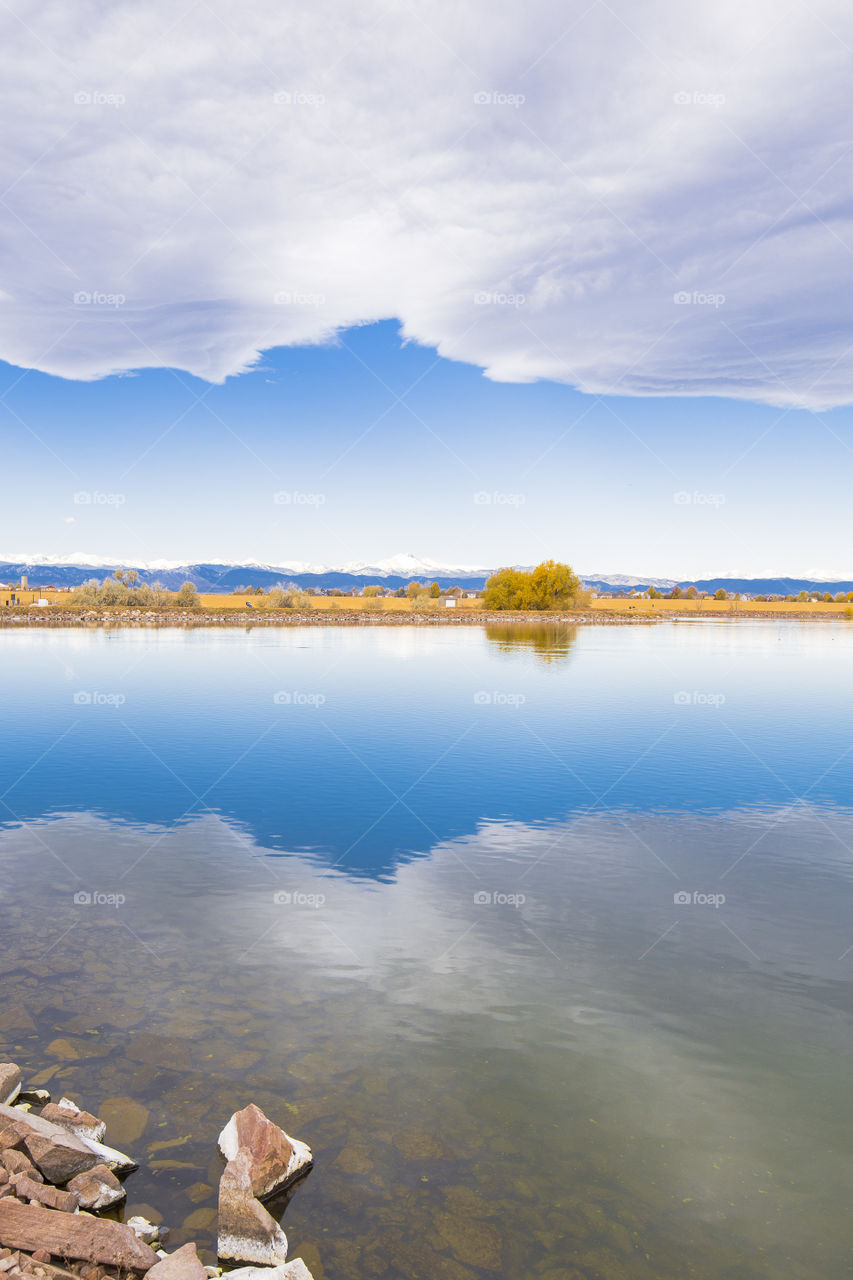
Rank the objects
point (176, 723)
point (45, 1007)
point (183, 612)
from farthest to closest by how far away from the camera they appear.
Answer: point (183, 612)
point (176, 723)
point (45, 1007)

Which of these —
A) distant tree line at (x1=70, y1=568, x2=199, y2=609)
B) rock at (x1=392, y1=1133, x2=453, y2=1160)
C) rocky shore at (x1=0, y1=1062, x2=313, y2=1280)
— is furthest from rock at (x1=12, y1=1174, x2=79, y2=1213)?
distant tree line at (x1=70, y1=568, x2=199, y2=609)

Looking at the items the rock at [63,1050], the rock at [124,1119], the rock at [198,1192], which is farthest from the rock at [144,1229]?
the rock at [63,1050]

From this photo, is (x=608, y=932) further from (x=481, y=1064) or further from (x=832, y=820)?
(x=832, y=820)

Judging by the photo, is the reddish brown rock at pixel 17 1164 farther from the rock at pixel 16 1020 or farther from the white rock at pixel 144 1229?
the rock at pixel 16 1020

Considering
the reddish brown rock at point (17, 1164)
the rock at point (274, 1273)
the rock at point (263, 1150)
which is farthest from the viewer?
the rock at point (263, 1150)

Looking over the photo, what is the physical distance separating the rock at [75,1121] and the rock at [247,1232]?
1.36 meters

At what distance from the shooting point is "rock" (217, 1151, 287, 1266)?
5.51 m

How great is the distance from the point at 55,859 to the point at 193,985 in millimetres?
5818

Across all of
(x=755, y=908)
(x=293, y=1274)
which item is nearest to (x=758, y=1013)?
(x=755, y=908)

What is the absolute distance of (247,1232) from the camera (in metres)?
5.55

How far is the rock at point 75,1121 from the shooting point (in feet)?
20.8

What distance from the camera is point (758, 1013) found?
8.91 metres

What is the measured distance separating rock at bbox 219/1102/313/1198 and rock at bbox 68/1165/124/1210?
33.2 inches

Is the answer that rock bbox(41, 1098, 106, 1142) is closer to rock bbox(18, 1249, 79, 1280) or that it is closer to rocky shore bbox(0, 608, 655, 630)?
rock bbox(18, 1249, 79, 1280)
